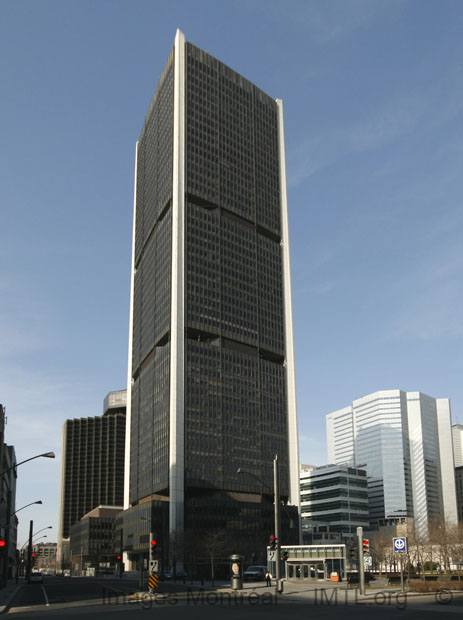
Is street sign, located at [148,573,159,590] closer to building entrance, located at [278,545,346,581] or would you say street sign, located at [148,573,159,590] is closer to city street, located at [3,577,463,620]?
city street, located at [3,577,463,620]

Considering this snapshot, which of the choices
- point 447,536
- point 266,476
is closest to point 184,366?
point 266,476

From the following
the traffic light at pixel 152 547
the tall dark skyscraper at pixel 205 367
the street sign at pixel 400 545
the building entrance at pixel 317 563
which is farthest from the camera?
the tall dark skyscraper at pixel 205 367

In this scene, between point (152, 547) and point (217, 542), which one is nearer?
point (152, 547)

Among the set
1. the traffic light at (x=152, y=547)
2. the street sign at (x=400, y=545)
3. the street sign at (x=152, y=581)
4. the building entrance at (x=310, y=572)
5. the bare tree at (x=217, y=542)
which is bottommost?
the bare tree at (x=217, y=542)

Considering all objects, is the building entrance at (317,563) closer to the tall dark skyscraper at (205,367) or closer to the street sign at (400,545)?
the street sign at (400,545)

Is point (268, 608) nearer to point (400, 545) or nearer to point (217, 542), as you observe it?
point (400, 545)

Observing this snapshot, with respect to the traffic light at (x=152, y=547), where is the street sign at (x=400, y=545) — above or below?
above

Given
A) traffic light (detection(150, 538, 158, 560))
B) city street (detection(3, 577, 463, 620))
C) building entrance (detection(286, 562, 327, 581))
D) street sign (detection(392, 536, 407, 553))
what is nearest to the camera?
city street (detection(3, 577, 463, 620))

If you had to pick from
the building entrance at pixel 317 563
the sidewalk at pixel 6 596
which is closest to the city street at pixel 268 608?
the sidewalk at pixel 6 596

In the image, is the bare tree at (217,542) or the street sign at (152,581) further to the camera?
the bare tree at (217,542)

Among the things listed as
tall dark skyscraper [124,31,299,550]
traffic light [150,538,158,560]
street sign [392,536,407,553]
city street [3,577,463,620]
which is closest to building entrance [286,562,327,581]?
city street [3,577,463,620]

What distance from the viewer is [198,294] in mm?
183875

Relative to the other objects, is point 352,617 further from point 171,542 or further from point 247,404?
point 247,404

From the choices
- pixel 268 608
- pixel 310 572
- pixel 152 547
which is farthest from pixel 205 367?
pixel 268 608
